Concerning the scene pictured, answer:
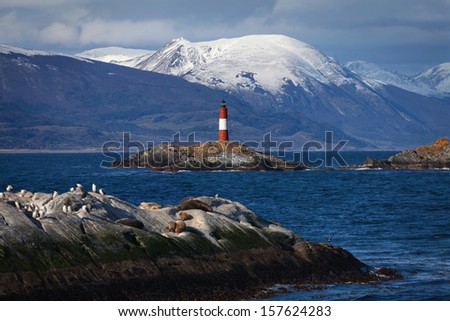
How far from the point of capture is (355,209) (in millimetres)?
63250

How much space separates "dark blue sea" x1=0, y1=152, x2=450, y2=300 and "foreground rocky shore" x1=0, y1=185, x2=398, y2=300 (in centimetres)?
157

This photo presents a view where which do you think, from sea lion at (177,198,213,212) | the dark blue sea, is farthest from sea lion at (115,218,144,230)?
the dark blue sea

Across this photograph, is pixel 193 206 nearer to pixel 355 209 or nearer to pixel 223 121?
pixel 355 209

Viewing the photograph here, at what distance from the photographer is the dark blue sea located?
32.8 m

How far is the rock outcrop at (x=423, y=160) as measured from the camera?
135m

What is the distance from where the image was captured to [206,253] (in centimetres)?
3070

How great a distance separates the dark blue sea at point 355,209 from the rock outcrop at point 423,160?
10144mm

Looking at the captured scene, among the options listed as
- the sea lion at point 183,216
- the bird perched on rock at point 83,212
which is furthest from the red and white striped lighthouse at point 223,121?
the bird perched on rock at point 83,212

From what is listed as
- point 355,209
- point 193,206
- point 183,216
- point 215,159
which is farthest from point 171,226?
point 215,159

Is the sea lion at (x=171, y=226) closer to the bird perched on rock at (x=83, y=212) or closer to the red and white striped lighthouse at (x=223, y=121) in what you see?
the bird perched on rock at (x=83, y=212)

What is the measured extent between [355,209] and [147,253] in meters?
35.6

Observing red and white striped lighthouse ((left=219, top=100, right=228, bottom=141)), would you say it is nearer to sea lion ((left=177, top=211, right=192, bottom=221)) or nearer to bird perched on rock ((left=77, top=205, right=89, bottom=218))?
sea lion ((left=177, top=211, right=192, bottom=221))

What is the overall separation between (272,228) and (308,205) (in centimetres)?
3203

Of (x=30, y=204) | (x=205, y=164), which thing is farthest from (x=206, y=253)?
(x=205, y=164)
